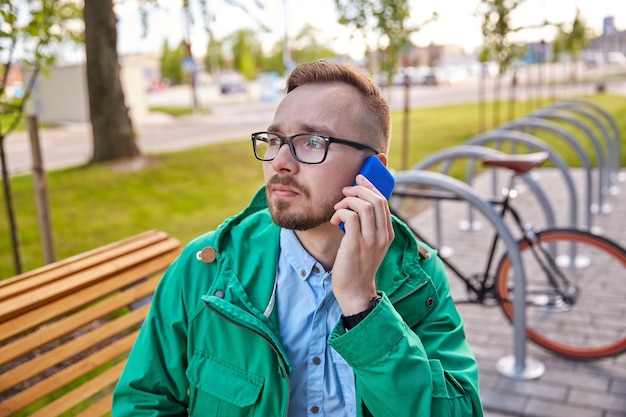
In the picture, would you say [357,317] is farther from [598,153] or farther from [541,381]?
[598,153]

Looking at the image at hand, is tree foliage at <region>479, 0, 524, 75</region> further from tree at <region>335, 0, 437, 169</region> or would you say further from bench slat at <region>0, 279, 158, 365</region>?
bench slat at <region>0, 279, 158, 365</region>

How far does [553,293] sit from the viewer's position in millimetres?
4348

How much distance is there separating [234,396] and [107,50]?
905 cm

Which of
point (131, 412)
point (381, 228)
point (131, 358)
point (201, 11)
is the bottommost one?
point (131, 412)

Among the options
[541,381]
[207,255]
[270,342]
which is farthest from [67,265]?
[541,381]

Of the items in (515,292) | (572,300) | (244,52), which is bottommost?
(572,300)

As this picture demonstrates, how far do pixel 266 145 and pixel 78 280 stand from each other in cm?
109

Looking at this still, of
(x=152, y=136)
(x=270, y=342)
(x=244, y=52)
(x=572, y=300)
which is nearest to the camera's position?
(x=270, y=342)

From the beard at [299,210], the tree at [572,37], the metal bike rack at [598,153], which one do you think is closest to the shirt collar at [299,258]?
the beard at [299,210]

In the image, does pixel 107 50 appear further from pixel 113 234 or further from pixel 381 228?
pixel 381 228

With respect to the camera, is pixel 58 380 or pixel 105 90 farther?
pixel 105 90

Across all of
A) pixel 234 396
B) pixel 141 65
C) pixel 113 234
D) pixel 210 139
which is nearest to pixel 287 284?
pixel 234 396

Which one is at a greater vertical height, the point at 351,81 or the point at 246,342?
the point at 351,81

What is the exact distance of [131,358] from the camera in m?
1.94
